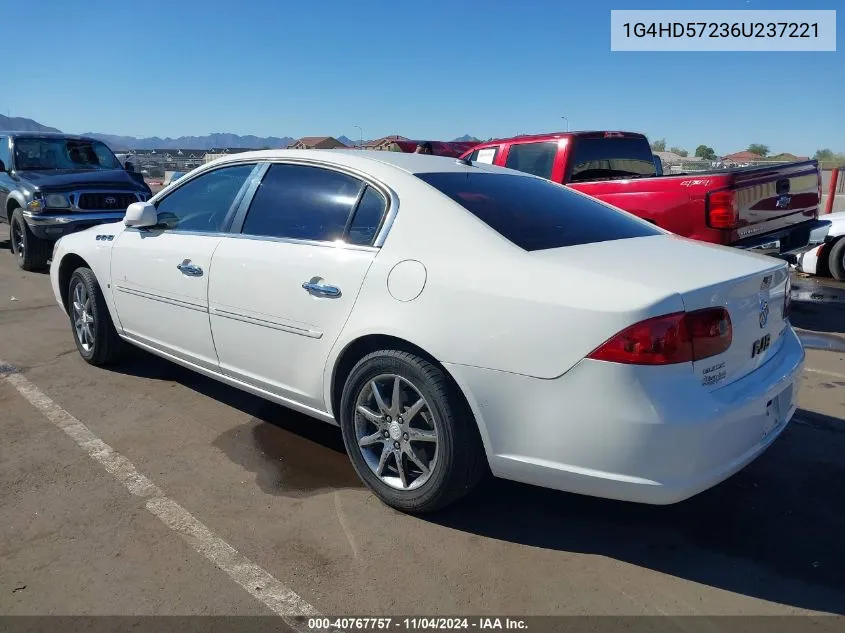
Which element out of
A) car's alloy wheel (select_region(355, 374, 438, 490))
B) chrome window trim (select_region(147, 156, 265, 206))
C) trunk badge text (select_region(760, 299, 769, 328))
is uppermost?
chrome window trim (select_region(147, 156, 265, 206))

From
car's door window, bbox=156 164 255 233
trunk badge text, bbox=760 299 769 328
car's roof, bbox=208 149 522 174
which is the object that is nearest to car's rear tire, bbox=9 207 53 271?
car's door window, bbox=156 164 255 233

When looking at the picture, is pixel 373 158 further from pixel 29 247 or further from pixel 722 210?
pixel 29 247

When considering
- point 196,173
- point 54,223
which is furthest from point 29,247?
point 196,173

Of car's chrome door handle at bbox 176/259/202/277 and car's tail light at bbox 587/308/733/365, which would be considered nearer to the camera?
car's tail light at bbox 587/308/733/365

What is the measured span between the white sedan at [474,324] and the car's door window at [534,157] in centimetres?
371

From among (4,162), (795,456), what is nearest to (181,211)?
(795,456)

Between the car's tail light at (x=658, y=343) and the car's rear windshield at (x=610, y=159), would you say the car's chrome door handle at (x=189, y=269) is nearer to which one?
the car's tail light at (x=658, y=343)

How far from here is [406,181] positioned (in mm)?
3232

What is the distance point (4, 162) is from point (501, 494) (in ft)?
33.1

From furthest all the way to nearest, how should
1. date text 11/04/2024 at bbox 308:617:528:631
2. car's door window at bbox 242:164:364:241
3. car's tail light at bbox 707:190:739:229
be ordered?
car's tail light at bbox 707:190:739:229 → car's door window at bbox 242:164:364:241 → date text 11/04/2024 at bbox 308:617:528:631

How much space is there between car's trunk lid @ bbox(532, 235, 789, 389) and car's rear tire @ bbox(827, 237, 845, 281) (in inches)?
270

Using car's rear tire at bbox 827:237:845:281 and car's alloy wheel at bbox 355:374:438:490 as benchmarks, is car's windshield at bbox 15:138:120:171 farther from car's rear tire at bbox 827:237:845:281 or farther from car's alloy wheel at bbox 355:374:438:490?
Result: car's rear tire at bbox 827:237:845:281

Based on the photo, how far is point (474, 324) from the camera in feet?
8.67

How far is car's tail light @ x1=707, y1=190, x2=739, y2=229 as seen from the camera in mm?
5684
